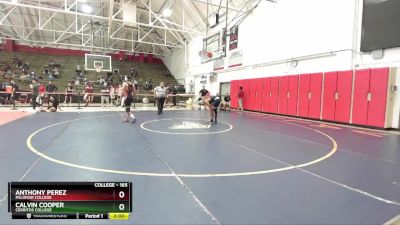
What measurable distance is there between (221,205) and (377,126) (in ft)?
29.2

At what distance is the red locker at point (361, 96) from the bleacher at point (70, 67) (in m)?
19.8

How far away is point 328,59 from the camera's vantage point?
37.8 feet

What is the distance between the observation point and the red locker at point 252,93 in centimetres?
1591

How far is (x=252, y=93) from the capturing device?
16.1m

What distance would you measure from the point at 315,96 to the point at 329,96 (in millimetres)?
768

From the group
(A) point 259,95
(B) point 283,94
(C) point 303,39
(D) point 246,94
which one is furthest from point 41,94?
(C) point 303,39

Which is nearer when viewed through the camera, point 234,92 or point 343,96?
point 343,96

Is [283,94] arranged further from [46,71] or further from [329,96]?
[46,71]

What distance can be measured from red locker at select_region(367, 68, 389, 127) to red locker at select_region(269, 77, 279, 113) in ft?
16.9

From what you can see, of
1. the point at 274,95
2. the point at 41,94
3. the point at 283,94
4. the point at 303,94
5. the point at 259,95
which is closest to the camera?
the point at 303,94

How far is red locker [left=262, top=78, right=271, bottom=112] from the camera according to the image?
48.2 ft

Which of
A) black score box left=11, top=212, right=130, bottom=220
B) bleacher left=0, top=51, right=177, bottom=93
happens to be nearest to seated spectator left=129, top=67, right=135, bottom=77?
bleacher left=0, top=51, right=177, bottom=93

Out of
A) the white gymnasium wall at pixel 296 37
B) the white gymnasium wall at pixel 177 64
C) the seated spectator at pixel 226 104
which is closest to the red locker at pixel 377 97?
the white gymnasium wall at pixel 296 37

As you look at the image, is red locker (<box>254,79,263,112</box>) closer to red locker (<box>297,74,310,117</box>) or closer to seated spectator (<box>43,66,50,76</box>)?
red locker (<box>297,74,310,117</box>)
